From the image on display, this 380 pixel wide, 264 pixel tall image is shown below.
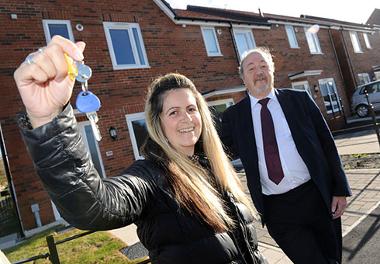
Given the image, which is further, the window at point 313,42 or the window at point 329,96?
the window at point 313,42

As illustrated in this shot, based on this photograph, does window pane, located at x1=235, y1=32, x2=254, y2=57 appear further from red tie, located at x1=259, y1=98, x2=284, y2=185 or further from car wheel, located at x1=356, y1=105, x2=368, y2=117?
red tie, located at x1=259, y1=98, x2=284, y2=185

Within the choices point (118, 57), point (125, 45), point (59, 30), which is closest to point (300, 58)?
point (125, 45)

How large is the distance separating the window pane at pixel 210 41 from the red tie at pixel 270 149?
10928mm

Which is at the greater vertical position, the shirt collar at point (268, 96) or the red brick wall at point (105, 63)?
the red brick wall at point (105, 63)

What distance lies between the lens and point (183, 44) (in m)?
12.5

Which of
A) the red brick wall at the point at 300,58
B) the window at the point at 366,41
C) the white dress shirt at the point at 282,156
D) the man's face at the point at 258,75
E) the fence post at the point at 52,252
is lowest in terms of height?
the fence post at the point at 52,252

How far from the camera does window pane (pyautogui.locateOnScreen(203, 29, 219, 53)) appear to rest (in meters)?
13.6

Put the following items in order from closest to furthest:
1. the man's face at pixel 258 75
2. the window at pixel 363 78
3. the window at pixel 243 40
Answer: the man's face at pixel 258 75
the window at pixel 243 40
the window at pixel 363 78

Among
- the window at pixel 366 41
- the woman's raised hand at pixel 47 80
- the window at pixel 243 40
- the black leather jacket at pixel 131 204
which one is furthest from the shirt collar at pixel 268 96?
the window at pixel 366 41

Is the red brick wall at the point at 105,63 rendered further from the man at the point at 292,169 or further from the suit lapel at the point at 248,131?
the man at the point at 292,169

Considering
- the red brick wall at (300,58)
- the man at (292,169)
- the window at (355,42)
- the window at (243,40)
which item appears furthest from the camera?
the window at (355,42)

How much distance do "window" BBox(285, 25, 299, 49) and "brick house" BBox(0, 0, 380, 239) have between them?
229 centimetres

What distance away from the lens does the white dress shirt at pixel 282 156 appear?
2.84 meters

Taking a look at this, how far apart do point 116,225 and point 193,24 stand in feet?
41.4
